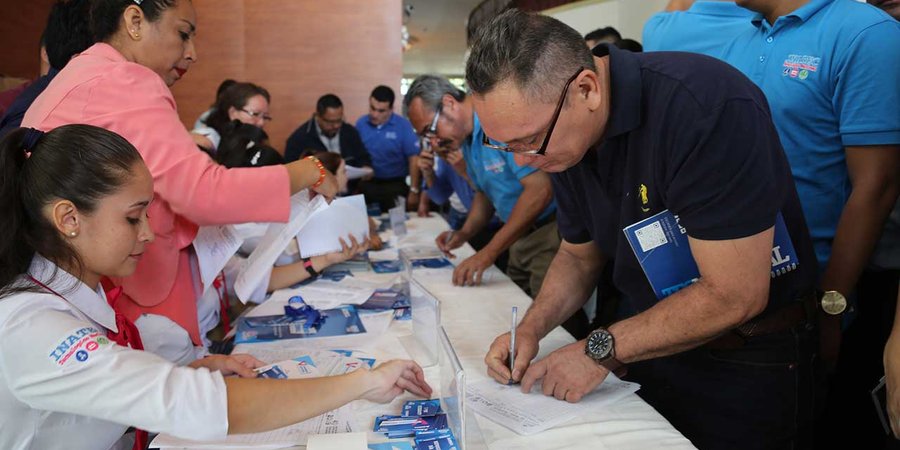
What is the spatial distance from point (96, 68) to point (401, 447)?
1034mm

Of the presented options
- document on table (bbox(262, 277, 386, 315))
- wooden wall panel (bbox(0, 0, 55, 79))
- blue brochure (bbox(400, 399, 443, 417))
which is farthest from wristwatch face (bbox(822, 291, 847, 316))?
wooden wall panel (bbox(0, 0, 55, 79))

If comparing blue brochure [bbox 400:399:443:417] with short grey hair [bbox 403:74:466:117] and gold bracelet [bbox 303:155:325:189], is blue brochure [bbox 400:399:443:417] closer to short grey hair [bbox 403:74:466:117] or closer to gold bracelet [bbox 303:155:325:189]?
gold bracelet [bbox 303:155:325:189]

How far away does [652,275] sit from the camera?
3.93ft

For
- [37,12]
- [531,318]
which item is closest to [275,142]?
[37,12]

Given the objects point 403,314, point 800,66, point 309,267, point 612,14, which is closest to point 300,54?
point 612,14

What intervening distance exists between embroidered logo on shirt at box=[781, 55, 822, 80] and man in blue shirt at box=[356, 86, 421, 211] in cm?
379

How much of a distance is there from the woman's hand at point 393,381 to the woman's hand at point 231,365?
0.34m

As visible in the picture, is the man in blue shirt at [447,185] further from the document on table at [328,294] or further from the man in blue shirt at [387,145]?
the man in blue shirt at [387,145]

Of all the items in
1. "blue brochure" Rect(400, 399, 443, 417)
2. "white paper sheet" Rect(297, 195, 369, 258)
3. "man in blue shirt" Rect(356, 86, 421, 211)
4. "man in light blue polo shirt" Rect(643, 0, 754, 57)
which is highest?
"man in light blue polo shirt" Rect(643, 0, 754, 57)

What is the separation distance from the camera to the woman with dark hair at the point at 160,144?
1338mm

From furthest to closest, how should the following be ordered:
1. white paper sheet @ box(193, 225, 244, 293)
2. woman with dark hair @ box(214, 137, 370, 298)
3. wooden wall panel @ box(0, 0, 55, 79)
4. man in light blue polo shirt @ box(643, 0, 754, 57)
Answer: wooden wall panel @ box(0, 0, 55, 79) < woman with dark hair @ box(214, 137, 370, 298) < man in light blue polo shirt @ box(643, 0, 754, 57) < white paper sheet @ box(193, 225, 244, 293)

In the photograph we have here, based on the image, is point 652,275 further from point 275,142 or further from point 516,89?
point 275,142

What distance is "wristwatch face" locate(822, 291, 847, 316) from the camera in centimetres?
139

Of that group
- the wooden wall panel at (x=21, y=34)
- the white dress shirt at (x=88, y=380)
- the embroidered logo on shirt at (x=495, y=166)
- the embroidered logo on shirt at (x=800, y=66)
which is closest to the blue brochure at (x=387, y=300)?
the embroidered logo on shirt at (x=495, y=166)
